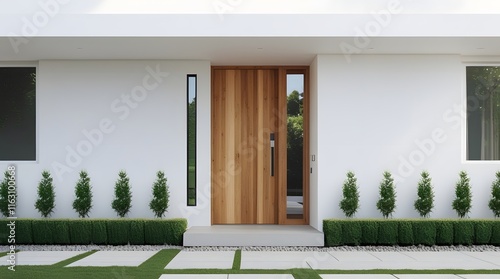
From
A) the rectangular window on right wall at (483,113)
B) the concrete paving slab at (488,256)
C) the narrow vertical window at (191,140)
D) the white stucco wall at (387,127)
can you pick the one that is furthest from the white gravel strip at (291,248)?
the rectangular window on right wall at (483,113)

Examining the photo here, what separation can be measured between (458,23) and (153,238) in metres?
6.14

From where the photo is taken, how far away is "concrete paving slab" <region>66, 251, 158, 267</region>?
827 centimetres

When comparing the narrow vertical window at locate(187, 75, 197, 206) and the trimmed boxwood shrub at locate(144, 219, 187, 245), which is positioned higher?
the narrow vertical window at locate(187, 75, 197, 206)

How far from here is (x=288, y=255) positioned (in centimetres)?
916

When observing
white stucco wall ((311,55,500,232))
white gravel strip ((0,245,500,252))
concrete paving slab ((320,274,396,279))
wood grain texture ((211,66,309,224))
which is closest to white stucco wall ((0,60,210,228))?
wood grain texture ((211,66,309,224))

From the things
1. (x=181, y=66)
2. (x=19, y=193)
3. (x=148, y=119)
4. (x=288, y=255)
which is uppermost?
(x=181, y=66)

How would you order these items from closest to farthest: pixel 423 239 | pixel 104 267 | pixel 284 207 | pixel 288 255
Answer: pixel 104 267 → pixel 288 255 → pixel 423 239 → pixel 284 207

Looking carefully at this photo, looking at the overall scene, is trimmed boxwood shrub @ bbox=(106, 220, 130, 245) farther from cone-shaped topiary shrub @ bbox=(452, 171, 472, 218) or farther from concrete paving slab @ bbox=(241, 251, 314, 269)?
cone-shaped topiary shrub @ bbox=(452, 171, 472, 218)

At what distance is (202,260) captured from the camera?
8.67 m

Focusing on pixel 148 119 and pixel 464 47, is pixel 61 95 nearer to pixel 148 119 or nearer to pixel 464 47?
pixel 148 119

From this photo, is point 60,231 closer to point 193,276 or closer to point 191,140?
point 191,140

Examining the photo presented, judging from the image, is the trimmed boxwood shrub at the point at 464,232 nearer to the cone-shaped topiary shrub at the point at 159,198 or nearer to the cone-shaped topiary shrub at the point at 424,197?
the cone-shaped topiary shrub at the point at 424,197

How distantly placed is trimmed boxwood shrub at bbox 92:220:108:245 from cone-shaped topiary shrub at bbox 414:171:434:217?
5.46 meters

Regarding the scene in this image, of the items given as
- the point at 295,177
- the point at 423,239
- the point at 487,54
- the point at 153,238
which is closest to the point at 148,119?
the point at 153,238
